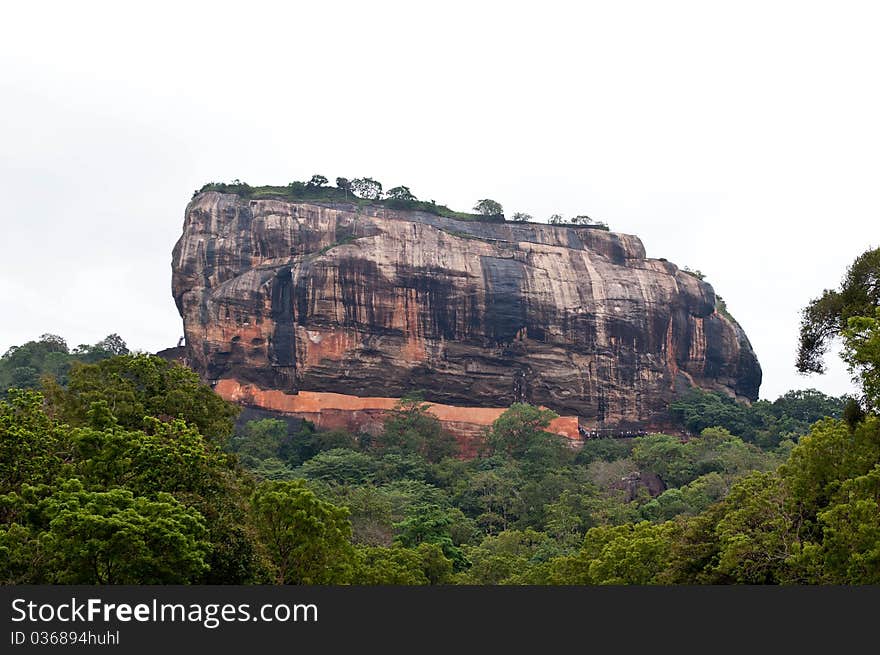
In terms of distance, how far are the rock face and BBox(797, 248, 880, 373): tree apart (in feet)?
142

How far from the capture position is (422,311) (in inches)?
2603

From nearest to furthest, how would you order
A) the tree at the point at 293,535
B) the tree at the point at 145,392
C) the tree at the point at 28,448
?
the tree at the point at 28,448, the tree at the point at 293,535, the tree at the point at 145,392

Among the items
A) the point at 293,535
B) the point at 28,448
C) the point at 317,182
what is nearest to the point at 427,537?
the point at 293,535

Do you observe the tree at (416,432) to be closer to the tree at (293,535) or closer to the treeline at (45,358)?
the treeline at (45,358)

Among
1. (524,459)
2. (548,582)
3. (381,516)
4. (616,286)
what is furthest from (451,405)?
(548,582)

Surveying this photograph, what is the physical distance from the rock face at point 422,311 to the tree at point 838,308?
142 ft

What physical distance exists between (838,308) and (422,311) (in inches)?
1754

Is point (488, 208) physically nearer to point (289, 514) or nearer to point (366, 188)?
point (366, 188)

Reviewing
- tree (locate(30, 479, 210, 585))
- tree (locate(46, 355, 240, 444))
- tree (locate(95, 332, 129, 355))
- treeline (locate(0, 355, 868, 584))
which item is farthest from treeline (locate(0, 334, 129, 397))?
tree (locate(30, 479, 210, 585))

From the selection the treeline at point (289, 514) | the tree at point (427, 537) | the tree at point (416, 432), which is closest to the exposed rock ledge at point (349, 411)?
the tree at point (416, 432)

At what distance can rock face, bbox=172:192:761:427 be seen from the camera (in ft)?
215

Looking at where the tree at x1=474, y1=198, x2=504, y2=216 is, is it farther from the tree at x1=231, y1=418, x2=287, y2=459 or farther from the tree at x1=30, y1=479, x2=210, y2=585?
the tree at x1=30, y1=479, x2=210, y2=585

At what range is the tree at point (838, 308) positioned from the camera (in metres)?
22.0

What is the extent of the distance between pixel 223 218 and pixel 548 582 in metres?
45.0
